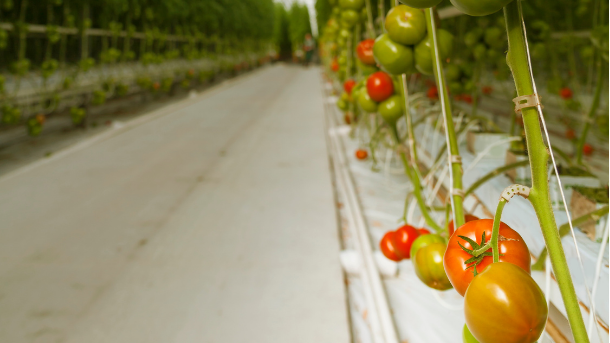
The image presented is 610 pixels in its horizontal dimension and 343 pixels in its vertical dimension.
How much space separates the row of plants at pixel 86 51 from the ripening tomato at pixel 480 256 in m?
3.41

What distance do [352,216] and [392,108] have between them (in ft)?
2.29

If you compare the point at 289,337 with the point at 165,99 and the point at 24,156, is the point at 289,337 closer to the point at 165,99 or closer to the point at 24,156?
the point at 24,156

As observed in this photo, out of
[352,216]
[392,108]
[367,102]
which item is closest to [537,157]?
[392,108]

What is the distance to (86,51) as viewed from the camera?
4.27 metres

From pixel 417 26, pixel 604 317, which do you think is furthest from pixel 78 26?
pixel 604 317

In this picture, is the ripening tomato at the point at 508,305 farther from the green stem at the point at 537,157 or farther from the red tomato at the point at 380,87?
the red tomato at the point at 380,87

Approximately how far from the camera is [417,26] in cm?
75

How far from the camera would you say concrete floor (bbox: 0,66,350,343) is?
1.14 metres

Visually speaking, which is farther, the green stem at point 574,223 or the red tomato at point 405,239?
the red tomato at point 405,239

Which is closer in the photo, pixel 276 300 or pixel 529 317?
pixel 529 317

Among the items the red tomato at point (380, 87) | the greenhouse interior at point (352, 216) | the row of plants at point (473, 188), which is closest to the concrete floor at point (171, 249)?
the greenhouse interior at point (352, 216)

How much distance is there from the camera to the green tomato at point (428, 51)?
2.49 feet

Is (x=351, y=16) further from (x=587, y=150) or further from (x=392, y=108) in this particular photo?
(x=587, y=150)

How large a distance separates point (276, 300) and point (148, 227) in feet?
2.55
